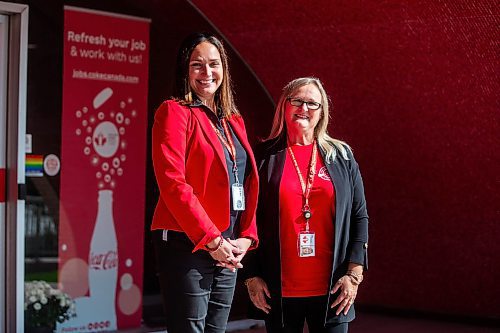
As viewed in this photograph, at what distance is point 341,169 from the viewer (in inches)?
137

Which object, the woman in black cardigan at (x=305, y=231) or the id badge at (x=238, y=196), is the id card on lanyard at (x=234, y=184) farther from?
the woman in black cardigan at (x=305, y=231)

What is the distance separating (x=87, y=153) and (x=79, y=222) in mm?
469

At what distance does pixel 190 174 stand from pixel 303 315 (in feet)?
2.60

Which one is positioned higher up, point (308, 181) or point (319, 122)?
point (319, 122)

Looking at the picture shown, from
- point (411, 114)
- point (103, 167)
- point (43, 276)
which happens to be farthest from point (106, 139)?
point (411, 114)

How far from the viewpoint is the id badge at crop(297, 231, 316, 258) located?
11.1 ft

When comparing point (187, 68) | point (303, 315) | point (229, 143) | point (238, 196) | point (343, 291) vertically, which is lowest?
point (303, 315)

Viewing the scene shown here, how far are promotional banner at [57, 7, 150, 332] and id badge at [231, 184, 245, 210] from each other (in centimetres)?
280

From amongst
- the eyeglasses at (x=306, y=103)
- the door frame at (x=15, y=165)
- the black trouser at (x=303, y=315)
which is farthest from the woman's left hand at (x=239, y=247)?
the door frame at (x=15, y=165)

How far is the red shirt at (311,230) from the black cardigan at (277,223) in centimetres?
3

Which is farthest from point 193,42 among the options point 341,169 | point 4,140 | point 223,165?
point 4,140

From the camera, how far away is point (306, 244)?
11.1 feet

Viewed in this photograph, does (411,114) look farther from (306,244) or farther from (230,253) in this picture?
(230,253)

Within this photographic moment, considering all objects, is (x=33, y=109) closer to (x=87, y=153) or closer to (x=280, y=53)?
(x=87, y=153)
